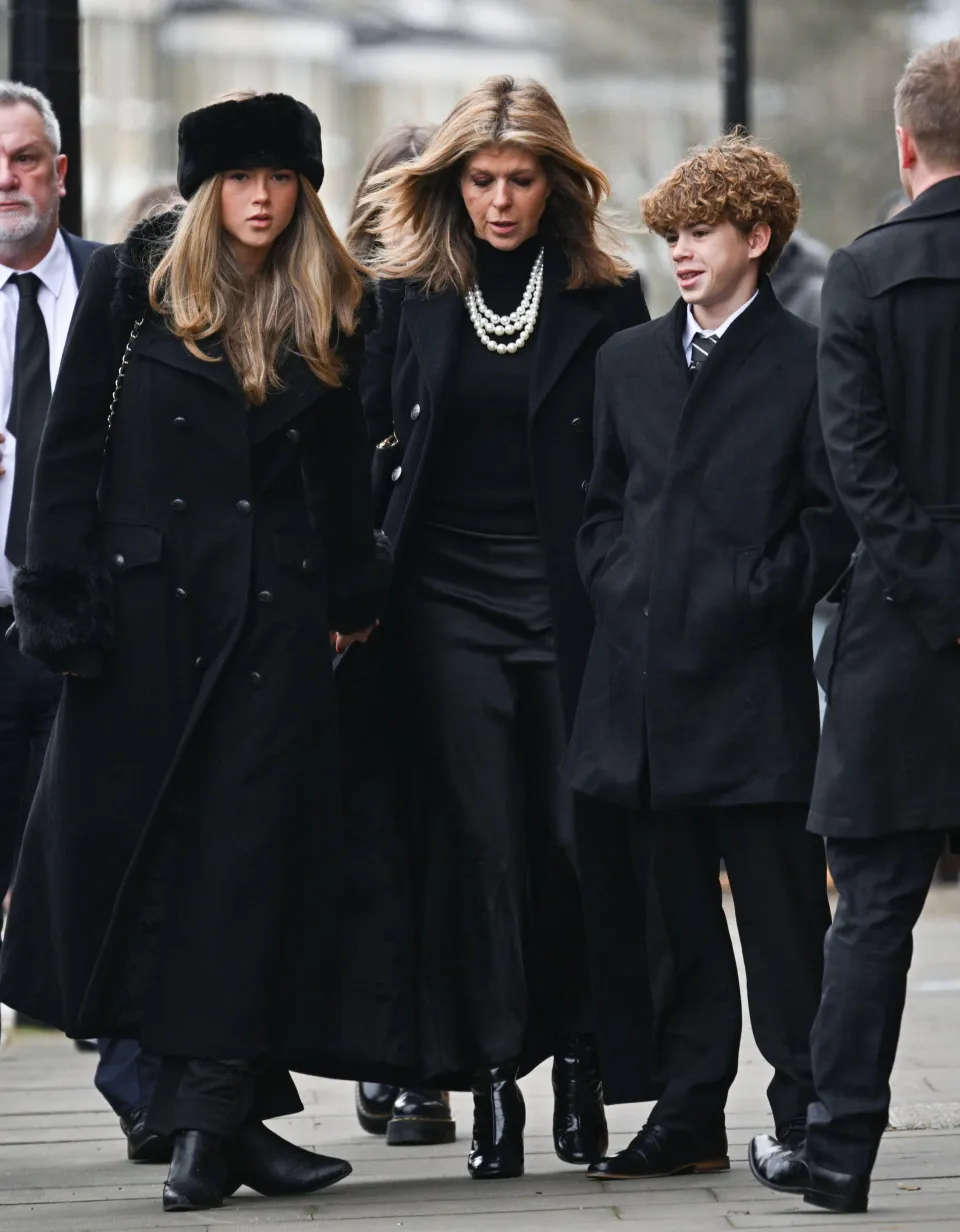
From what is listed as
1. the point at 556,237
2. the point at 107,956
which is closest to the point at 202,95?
the point at 556,237

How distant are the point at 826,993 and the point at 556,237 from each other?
1842mm

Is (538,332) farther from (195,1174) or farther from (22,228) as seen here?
(195,1174)

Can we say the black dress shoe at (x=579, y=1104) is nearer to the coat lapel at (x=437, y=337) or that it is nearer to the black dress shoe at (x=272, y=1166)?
the black dress shoe at (x=272, y=1166)

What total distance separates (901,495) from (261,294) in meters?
1.38

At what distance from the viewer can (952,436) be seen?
4.83 meters

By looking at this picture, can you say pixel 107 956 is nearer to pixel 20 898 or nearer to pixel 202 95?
pixel 20 898

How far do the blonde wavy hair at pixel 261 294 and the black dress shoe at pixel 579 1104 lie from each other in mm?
1483

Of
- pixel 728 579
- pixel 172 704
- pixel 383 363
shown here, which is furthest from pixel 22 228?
pixel 728 579

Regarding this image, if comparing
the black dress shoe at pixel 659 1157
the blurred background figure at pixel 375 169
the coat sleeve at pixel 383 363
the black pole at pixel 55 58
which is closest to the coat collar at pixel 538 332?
the coat sleeve at pixel 383 363

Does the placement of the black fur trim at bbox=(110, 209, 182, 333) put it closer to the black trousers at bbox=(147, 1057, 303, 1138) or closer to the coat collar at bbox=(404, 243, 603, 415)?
the coat collar at bbox=(404, 243, 603, 415)

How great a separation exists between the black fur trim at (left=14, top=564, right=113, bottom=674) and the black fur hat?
2.63 ft

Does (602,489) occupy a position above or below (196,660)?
above

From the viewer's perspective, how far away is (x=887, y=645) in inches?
191

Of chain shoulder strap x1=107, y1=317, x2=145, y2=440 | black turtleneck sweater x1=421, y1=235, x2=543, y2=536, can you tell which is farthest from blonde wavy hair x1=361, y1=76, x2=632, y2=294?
chain shoulder strap x1=107, y1=317, x2=145, y2=440
